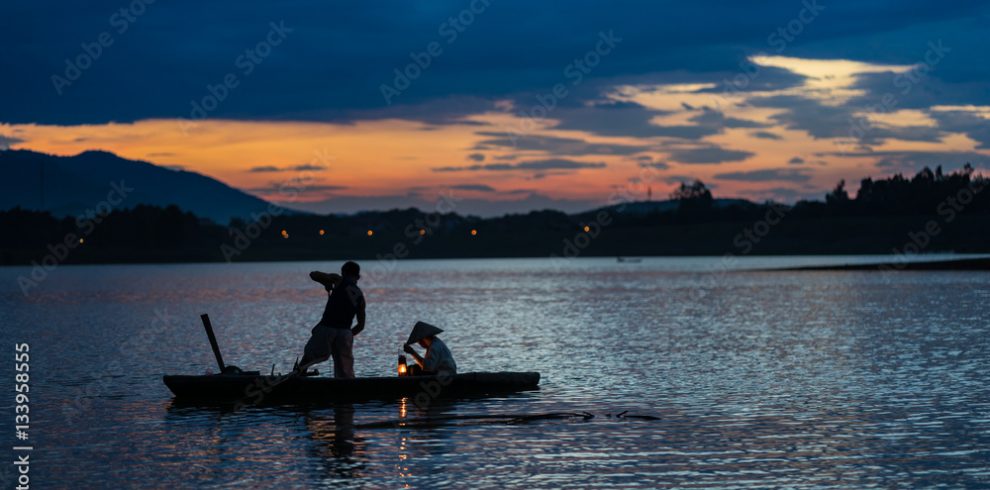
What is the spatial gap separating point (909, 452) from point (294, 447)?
1086 cm

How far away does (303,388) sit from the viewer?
87.4 ft

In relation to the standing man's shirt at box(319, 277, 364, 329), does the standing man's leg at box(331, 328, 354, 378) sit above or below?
below

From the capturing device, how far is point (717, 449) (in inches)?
803

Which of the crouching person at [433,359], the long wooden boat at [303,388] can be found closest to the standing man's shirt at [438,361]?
the crouching person at [433,359]

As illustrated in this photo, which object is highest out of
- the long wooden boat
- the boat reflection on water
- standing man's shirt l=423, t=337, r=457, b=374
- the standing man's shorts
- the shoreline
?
the shoreline

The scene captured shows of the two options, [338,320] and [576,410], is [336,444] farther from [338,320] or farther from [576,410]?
[576,410]

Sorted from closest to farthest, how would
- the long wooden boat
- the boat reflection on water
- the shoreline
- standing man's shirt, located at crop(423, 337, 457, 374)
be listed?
the boat reflection on water, the long wooden boat, standing man's shirt, located at crop(423, 337, 457, 374), the shoreline

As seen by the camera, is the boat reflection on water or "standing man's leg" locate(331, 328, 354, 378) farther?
"standing man's leg" locate(331, 328, 354, 378)

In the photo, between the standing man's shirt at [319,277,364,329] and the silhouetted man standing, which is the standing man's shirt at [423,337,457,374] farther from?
the standing man's shirt at [319,277,364,329]

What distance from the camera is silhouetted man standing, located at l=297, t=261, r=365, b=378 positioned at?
25.7m

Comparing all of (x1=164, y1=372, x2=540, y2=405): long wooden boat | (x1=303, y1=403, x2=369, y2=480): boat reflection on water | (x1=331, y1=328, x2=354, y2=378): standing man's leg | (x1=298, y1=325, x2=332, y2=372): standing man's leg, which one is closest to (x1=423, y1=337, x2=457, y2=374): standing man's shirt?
(x1=164, y1=372, x2=540, y2=405): long wooden boat

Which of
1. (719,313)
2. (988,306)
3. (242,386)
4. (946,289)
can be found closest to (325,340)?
(242,386)

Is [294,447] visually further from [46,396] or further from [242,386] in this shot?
[46,396]

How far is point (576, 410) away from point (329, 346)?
226 inches
